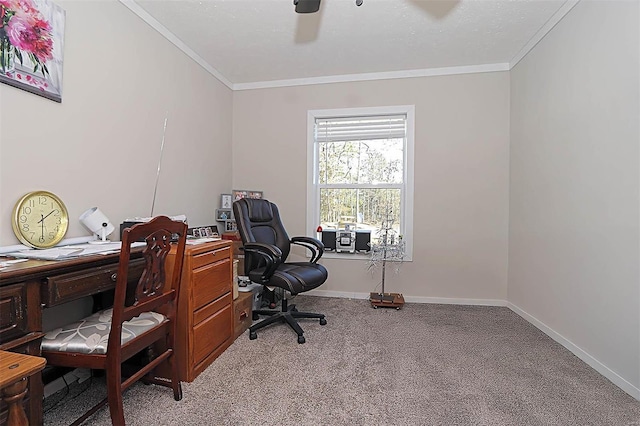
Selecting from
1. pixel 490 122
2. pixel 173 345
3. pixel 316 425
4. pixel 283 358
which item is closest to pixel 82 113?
pixel 173 345

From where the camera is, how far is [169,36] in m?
2.71

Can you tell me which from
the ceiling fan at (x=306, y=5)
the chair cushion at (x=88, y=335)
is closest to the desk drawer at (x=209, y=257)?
the chair cushion at (x=88, y=335)

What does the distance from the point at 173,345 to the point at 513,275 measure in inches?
126

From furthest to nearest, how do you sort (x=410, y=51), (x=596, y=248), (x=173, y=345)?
(x=410, y=51) < (x=596, y=248) < (x=173, y=345)

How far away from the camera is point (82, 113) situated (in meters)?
1.95

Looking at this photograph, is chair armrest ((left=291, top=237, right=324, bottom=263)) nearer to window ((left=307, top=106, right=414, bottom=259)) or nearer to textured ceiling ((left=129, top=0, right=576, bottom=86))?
window ((left=307, top=106, right=414, bottom=259))

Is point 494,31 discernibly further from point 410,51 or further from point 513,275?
point 513,275

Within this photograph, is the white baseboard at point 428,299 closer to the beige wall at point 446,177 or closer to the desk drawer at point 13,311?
the beige wall at point 446,177

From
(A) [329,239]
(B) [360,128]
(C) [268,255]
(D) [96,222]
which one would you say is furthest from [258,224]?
(B) [360,128]

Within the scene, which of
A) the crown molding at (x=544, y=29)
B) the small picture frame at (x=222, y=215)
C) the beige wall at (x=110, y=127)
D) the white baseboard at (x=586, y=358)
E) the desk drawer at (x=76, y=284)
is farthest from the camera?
the small picture frame at (x=222, y=215)

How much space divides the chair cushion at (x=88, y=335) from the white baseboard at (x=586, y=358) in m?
2.65

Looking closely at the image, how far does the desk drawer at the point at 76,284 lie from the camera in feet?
4.09

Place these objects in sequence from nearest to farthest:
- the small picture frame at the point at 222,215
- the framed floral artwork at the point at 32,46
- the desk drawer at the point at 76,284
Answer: the desk drawer at the point at 76,284 → the framed floral artwork at the point at 32,46 → the small picture frame at the point at 222,215

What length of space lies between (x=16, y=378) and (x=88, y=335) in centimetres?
73
